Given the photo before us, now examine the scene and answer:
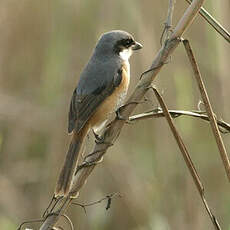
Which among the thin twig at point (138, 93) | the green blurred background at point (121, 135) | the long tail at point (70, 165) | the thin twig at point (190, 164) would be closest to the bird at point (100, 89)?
the long tail at point (70, 165)

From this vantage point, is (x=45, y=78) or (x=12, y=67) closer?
(x=45, y=78)

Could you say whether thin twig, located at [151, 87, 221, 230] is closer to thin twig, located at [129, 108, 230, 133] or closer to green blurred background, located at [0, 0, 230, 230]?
thin twig, located at [129, 108, 230, 133]

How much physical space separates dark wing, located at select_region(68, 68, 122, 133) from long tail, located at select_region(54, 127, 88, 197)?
0.16 ft

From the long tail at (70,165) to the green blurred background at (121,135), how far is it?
0.60 meters

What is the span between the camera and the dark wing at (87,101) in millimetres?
2395

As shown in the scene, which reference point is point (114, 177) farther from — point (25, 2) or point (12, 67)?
point (25, 2)

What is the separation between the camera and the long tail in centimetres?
186

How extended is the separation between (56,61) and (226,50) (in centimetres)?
91

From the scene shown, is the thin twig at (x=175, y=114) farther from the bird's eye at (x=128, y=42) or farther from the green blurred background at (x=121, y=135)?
the bird's eye at (x=128, y=42)

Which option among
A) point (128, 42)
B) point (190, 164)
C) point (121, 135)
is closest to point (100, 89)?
point (128, 42)

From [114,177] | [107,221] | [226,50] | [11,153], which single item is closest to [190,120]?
[226,50]

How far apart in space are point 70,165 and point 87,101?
47 centimetres

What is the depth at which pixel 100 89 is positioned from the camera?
256cm

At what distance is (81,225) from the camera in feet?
10.2
